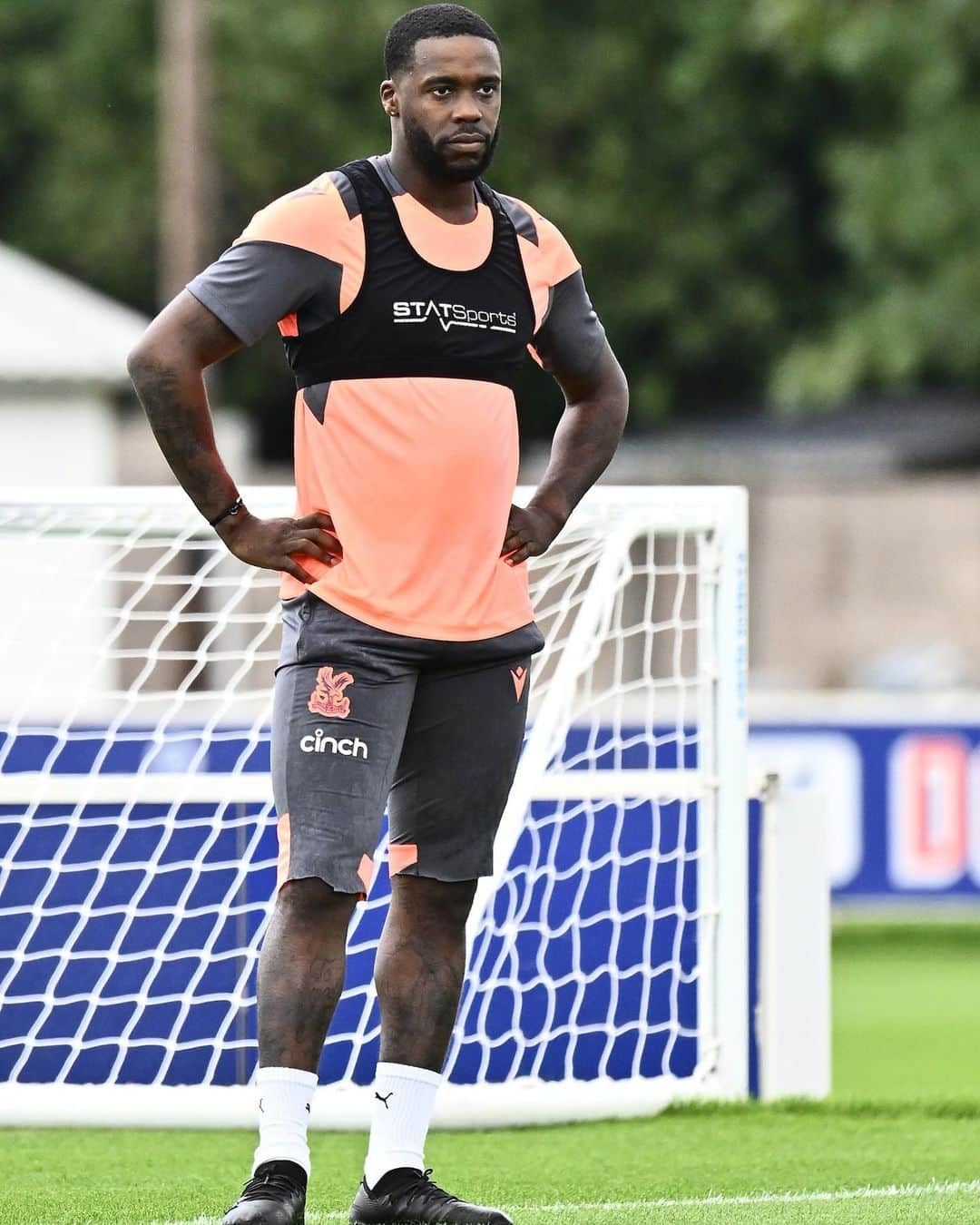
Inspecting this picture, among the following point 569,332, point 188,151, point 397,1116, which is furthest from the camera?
point 188,151

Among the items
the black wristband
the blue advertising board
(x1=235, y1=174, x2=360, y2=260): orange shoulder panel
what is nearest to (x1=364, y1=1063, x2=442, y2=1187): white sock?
the black wristband

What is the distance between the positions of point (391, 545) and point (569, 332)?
2.06 feet

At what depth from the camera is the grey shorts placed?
4074mm

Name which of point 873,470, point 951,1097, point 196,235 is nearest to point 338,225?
point 951,1097

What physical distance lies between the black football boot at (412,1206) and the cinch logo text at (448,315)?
150 centimetres

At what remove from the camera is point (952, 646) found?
2316 cm

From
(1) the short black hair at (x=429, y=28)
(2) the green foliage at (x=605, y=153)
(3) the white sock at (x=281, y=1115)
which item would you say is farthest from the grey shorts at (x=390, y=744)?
(2) the green foliage at (x=605, y=153)

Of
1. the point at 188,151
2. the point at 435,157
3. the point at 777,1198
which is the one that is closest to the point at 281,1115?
the point at 777,1198

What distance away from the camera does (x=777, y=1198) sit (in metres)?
4.72

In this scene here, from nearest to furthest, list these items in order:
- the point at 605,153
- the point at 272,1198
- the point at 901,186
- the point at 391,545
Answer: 1. the point at 272,1198
2. the point at 391,545
3. the point at 901,186
4. the point at 605,153

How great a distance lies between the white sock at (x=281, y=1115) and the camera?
400cm

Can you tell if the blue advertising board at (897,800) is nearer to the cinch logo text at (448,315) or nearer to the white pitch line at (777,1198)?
the white pitch line at (777,1198)

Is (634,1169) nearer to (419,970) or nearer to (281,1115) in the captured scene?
(419,970)

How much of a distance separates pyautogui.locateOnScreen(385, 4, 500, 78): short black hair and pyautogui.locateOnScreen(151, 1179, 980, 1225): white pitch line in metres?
2.14
